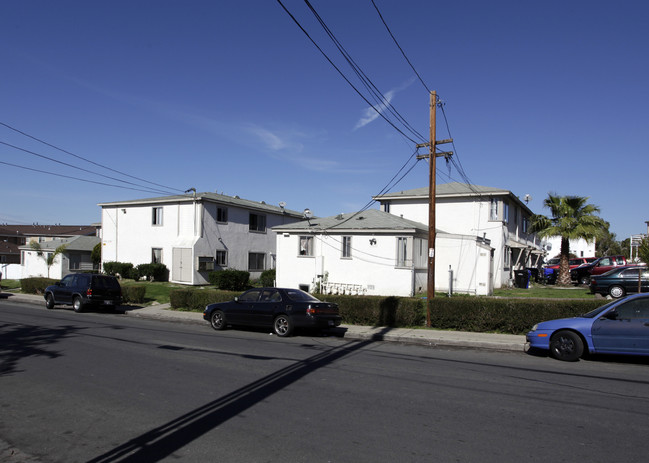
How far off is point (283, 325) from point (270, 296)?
1051 millimetres

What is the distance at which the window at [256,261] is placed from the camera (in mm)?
36031

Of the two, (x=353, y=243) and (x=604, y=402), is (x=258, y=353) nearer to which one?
(x=604, y=402)

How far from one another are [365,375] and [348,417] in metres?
2.60

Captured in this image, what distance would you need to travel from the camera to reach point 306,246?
84.2 ft

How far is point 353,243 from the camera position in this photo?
80.2ft

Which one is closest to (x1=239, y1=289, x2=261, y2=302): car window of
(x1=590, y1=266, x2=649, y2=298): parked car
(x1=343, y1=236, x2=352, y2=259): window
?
(x1=343, y1=236, x2=352, y2=259): window

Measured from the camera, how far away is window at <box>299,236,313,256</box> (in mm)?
25531

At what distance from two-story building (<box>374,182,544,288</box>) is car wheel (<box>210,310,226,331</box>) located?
17.2 meters

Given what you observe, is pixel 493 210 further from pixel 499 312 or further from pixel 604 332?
pixel 604 332

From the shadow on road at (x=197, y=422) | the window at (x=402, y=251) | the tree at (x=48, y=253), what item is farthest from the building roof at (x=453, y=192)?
the tree at (x=48, y=253)

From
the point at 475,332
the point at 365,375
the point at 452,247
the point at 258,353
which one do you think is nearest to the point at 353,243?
the point at 452,247

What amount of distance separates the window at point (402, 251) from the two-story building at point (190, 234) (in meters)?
13.7

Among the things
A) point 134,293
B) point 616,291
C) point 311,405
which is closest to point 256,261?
point 134,293

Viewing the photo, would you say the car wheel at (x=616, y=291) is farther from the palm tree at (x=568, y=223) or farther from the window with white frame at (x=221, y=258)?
the window with white frame at (x=221, y=258)
